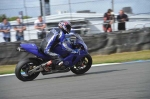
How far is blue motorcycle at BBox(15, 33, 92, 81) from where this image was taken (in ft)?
27.1

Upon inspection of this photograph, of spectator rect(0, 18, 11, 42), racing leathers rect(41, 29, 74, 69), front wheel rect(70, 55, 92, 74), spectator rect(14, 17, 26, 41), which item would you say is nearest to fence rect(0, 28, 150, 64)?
spectator rect(14, 17, 26, 41)

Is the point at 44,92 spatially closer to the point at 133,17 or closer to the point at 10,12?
the point at 10,12

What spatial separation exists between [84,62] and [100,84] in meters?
1.88

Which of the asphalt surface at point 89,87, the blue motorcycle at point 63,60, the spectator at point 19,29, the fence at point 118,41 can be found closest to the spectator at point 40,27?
the spectator at point 19,29

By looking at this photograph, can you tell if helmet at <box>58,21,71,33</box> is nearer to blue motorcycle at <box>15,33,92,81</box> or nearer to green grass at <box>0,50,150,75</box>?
blue motorcycle at <box>15,33,92,81</box>

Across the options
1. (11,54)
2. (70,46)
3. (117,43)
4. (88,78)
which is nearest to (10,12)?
(11,54)

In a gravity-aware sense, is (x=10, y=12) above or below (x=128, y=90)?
above

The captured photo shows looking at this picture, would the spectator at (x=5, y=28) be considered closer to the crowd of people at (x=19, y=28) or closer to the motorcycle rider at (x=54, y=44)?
the crowd of people at (x=19, y=28)

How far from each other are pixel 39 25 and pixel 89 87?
304 inches

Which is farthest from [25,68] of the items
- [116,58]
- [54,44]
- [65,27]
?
[116,58]

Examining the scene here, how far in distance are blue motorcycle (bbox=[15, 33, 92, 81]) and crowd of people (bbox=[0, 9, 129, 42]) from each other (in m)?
5.27

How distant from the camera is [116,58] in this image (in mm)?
11898

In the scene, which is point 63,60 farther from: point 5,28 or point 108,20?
point 108,20

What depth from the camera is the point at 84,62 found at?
8750 millimetres
